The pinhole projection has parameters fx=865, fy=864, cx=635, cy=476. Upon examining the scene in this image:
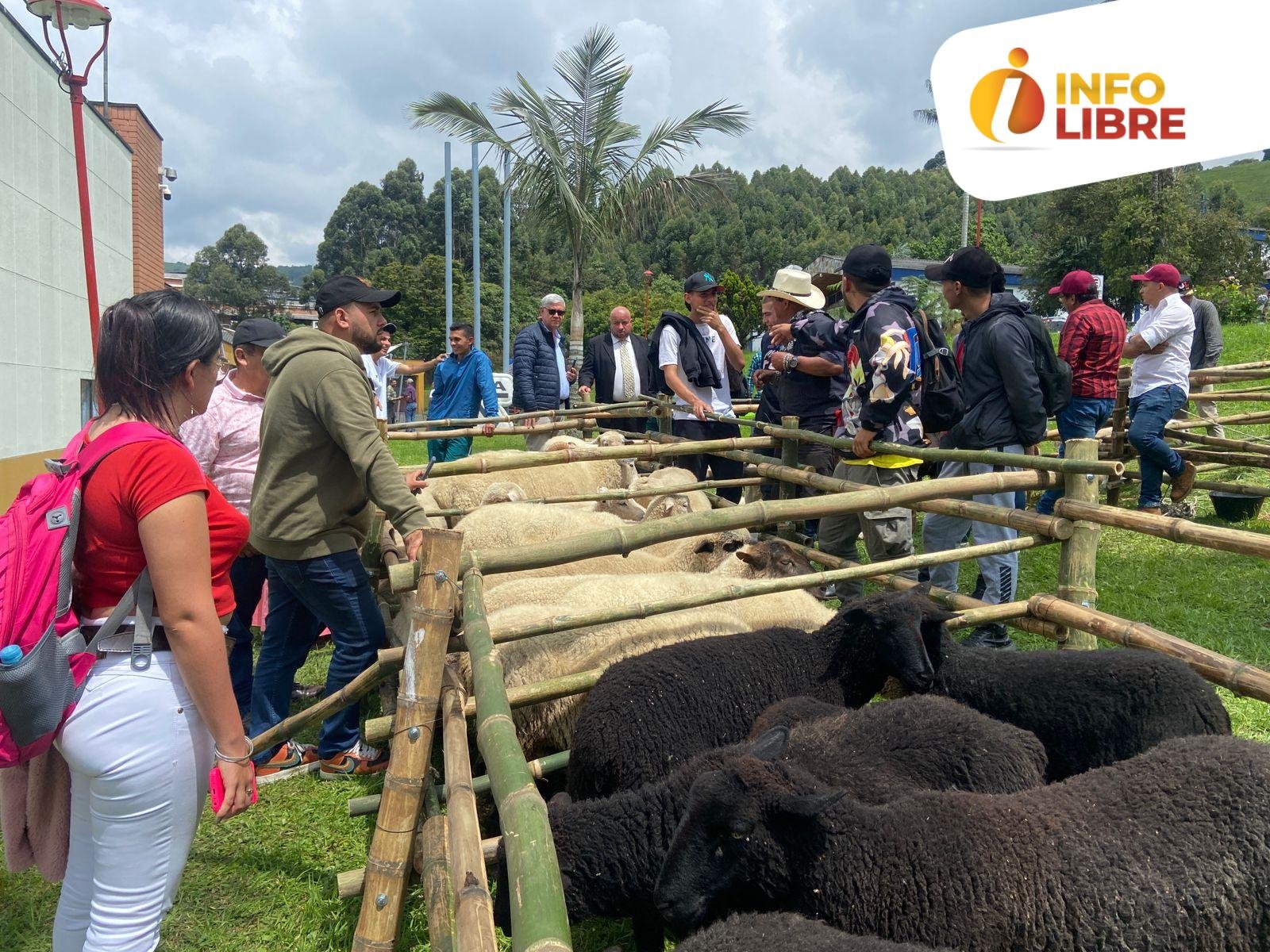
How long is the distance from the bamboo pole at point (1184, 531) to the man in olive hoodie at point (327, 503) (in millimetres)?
2760

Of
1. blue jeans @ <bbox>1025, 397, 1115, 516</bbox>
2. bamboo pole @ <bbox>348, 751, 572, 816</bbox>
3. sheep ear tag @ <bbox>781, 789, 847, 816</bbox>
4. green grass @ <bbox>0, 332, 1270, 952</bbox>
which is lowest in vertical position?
green grass @ <bbox>0, 332, 1270, 952</bbox>

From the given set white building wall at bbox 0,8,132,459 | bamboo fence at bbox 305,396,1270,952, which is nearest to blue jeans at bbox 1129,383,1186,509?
bamboo fence at bbox 305,396,1270,952

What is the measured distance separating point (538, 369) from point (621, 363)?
3.47ft

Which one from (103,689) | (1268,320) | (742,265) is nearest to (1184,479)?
(103,689)

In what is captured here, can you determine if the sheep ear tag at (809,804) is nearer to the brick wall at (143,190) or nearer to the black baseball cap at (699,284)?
the black baseball cap at (699,284)

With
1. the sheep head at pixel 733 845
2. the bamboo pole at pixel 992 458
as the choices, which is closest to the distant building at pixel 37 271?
the bamboo pole at pixel 992 458

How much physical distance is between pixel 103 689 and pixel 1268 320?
122 feet

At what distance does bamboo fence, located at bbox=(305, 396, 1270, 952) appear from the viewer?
1.47m

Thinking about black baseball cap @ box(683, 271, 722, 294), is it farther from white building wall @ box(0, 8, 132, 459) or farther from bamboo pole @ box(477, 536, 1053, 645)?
white building wall @ box(0, 8, 132, 459)

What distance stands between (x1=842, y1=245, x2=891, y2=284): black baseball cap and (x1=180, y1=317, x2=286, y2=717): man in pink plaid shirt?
3.06m

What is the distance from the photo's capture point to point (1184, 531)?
3.26 m

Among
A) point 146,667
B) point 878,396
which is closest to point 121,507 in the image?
point 146,667

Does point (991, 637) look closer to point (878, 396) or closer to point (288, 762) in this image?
point (878, 396)

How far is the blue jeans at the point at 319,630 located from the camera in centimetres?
368
